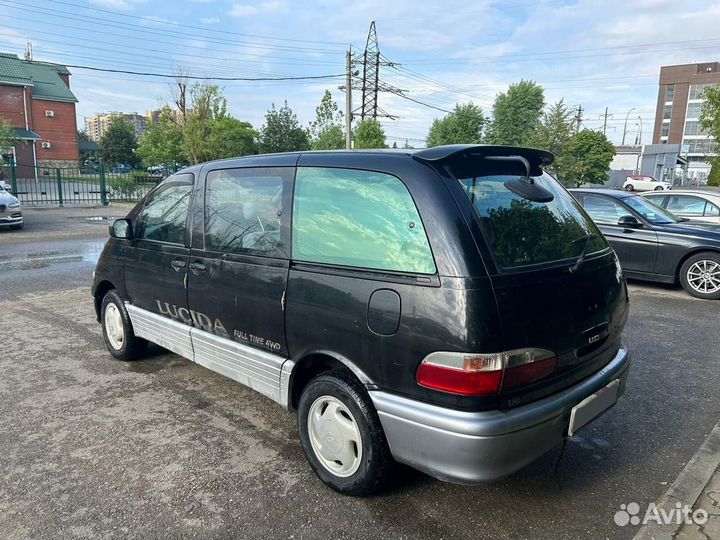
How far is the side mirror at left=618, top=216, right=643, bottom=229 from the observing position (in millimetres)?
7977

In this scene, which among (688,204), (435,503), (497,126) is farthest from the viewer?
(497,126)

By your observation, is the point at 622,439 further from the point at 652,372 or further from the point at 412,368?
the point at 412,368

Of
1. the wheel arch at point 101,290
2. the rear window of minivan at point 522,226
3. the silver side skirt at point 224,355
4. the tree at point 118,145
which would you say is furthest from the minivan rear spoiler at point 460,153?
the tree at point 118,145

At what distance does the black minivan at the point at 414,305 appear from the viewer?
2.29 meters

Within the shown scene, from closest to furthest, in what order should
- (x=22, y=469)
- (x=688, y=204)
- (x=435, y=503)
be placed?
(x=435, y=503) → (x=22, y=469) → (x=688, y=204)

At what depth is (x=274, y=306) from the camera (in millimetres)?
Answer: 3010

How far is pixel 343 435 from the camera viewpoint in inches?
107

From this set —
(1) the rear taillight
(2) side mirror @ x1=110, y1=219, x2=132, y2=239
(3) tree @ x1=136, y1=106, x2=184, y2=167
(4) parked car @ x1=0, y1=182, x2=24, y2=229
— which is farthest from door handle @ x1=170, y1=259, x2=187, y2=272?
(3) tree @ x1=136, y1=106, x2=184, y2=167

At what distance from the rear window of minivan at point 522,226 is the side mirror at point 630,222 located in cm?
560

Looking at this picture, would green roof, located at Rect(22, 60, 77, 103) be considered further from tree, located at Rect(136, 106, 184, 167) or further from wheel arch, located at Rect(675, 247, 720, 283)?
wheel arch, located at Rect(675, 247, 720, 283)

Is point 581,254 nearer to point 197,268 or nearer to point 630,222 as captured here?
point 197,268

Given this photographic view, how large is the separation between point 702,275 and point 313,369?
7129 mm

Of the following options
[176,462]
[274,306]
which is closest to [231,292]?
[274,306]

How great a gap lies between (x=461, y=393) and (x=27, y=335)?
16.9 feet
